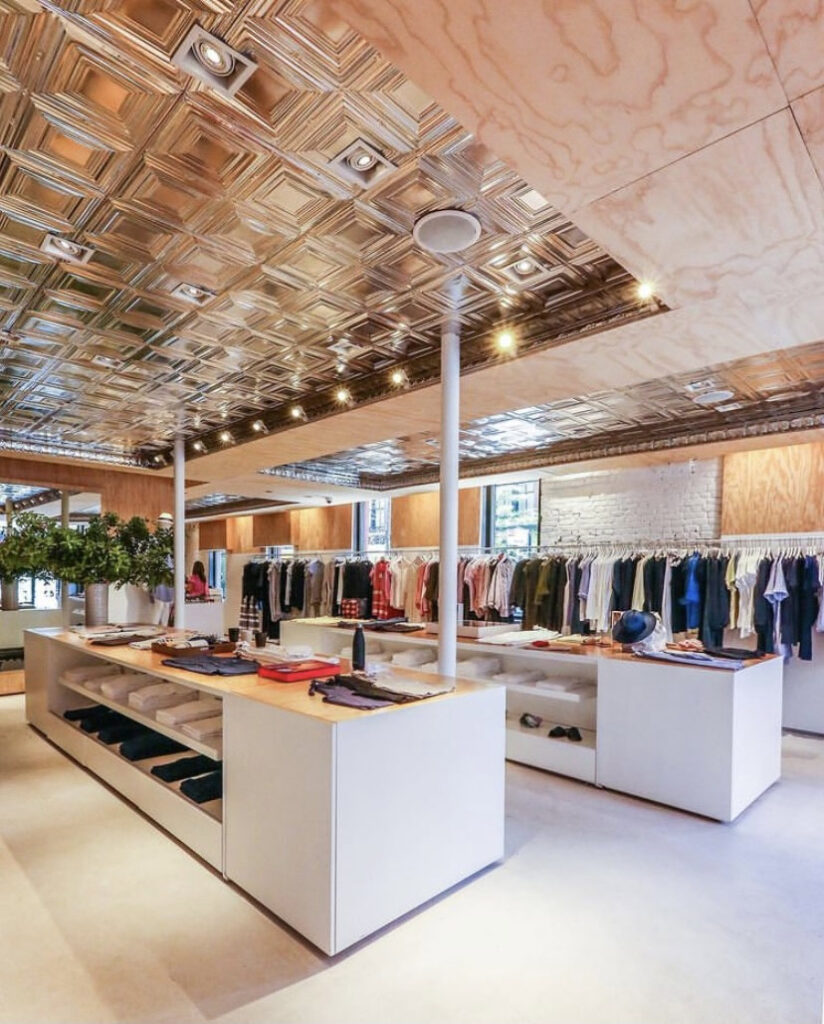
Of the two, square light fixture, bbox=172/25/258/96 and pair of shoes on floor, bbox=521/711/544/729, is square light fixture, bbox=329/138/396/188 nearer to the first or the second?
square light fixture, bbox=172/25/258/96

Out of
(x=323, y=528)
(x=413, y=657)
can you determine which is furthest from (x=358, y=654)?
(x=323, y=528)

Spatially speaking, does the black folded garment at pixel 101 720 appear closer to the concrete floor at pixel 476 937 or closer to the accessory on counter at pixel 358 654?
the concrete floor at pixel 476 937

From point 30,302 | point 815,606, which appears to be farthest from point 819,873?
point 30,302

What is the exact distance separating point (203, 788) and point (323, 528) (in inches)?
323

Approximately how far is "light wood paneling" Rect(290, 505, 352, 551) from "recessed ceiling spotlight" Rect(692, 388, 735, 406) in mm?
6756

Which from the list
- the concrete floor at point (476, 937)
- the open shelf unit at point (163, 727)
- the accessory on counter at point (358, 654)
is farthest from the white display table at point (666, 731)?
the open shelf unit at point (163, 727)

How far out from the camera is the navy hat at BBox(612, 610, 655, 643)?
4.00 metres

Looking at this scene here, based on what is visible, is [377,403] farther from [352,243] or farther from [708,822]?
[708,822]

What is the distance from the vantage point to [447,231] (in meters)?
2.64

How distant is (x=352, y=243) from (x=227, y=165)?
2.23 ft

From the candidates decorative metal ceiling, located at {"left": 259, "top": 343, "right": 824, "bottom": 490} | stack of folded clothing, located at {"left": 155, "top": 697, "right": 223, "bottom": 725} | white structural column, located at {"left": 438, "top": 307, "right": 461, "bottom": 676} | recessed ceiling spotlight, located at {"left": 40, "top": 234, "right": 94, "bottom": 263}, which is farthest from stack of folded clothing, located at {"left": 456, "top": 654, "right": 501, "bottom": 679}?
recessed ceiling spotlight, located at {"left": 40, "top": 234, "right": 94, "bottom": 263}

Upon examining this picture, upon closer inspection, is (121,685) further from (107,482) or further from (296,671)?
(107,482)

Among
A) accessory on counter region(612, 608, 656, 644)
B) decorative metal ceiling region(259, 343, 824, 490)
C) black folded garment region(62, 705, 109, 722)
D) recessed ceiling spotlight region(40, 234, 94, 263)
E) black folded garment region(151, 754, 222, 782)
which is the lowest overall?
black folded garment region(62, 705, 109, 722)

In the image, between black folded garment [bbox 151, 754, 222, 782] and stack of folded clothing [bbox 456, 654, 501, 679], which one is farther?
stack of folded clothing [bbox 456, 654, 501, 679]
